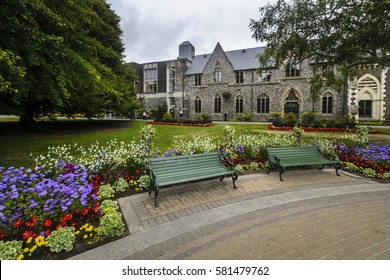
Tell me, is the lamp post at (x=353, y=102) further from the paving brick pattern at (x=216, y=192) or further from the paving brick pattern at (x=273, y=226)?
the paving brick pattern at (x=273, y=226)

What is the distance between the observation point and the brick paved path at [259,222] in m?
2.85

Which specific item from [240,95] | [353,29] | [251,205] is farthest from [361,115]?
[251,205]

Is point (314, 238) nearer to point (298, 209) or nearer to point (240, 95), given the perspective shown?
point (298, 209)

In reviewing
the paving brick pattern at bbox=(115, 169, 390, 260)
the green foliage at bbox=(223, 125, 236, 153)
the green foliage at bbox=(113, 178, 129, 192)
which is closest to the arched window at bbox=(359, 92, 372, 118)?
the paving brick pattern at bbox=(115, 169, 390, 260)

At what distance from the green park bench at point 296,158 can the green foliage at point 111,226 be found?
4.90m

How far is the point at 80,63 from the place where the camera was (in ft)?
22.1

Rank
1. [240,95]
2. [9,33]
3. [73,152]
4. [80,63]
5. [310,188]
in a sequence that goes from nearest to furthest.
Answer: [310,188], [9,33], [80,63], [73,152], [240,95]

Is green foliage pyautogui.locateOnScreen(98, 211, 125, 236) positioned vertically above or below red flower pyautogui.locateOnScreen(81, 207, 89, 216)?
below

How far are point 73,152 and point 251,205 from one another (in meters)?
8.23

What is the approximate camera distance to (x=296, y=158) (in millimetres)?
6457

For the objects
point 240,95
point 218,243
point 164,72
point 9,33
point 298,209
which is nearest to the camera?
point 218,243

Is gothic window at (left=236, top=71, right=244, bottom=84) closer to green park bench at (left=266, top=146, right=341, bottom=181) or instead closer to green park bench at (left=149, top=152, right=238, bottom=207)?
green park bench at (left=266, top=146, right=341, bottom=181)

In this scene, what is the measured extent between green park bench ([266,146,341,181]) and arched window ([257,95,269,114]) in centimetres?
2480

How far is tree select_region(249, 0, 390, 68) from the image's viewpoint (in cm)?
793
